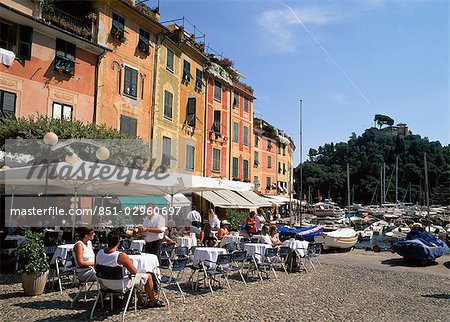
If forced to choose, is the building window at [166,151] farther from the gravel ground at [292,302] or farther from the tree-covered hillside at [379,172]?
the tree-covered hillside at [379,172]

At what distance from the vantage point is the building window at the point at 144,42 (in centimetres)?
2172

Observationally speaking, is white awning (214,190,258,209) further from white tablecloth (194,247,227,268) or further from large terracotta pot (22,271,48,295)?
large terracotta pot (22,271,48,295)

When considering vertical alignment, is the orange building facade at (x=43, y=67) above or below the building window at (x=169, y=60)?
below

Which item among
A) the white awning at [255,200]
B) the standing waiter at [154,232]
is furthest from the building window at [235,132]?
the standing waiter at [154,232]

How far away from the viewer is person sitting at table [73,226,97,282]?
298 inches

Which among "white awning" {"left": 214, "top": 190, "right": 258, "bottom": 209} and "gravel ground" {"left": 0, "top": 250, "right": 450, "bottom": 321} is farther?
"white awning" {"left": 214, "top": 190, "right": 258, "bottom": 209}

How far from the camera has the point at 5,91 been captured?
613 inches

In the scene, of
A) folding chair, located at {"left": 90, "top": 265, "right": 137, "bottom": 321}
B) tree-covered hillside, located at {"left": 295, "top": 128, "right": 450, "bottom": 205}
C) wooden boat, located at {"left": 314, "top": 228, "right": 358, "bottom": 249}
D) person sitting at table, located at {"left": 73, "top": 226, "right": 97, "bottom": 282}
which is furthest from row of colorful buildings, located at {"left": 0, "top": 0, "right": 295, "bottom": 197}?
tree-covered hillside, located at {"left": 295, "top": 128, "right": 450, "bottom": 205}

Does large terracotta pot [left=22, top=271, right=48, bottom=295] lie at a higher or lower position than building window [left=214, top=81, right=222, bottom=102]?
lower

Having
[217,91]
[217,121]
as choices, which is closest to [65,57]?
[217,121]

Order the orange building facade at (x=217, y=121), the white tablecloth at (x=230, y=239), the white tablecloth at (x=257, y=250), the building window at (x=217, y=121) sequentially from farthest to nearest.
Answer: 1. the building window at (x=217, y=121)
2. the orange building facade at (x=217, y=121)
3. the white tablecloth at (x=230, y=239)
4. the white tablecloth at (x=257, y=250)

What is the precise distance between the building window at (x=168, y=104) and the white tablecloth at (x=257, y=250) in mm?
14424

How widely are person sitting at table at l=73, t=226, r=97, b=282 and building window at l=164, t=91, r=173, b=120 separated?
1652 centimetres

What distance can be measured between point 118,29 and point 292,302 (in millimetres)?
16464
